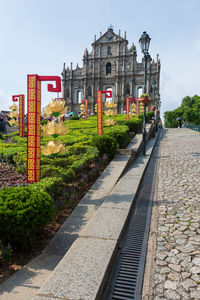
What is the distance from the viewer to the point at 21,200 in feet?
10.9

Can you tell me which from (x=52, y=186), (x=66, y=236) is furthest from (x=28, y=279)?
(x=52, y=186)

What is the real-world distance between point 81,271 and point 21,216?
3.43ft

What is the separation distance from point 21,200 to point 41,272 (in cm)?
98

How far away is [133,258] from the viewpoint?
342cm

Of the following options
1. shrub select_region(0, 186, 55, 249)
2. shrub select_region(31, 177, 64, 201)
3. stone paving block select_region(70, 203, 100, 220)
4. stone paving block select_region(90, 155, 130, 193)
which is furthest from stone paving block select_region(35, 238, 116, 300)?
stone paving block select_region(90, 155, 130, 193)

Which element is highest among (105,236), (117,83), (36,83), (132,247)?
(117,83)

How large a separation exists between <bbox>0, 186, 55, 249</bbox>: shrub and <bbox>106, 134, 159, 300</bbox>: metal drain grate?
1.24 metres

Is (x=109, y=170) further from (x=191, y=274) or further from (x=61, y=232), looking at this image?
(x=191, y=274)

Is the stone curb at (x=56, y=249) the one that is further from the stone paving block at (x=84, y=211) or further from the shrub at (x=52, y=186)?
the shrub at (x=52, y=186)

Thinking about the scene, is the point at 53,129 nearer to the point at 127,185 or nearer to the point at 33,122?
the point at 33,122

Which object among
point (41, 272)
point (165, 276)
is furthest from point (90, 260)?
point (165, 276)

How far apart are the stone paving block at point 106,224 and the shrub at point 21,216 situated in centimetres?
72

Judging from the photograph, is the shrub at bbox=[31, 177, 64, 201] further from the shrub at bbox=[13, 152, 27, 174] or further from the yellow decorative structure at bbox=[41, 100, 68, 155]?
the shrub at bbox=[13, 152, 27, 174]

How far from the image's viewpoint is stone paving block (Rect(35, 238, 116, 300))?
236 cm
